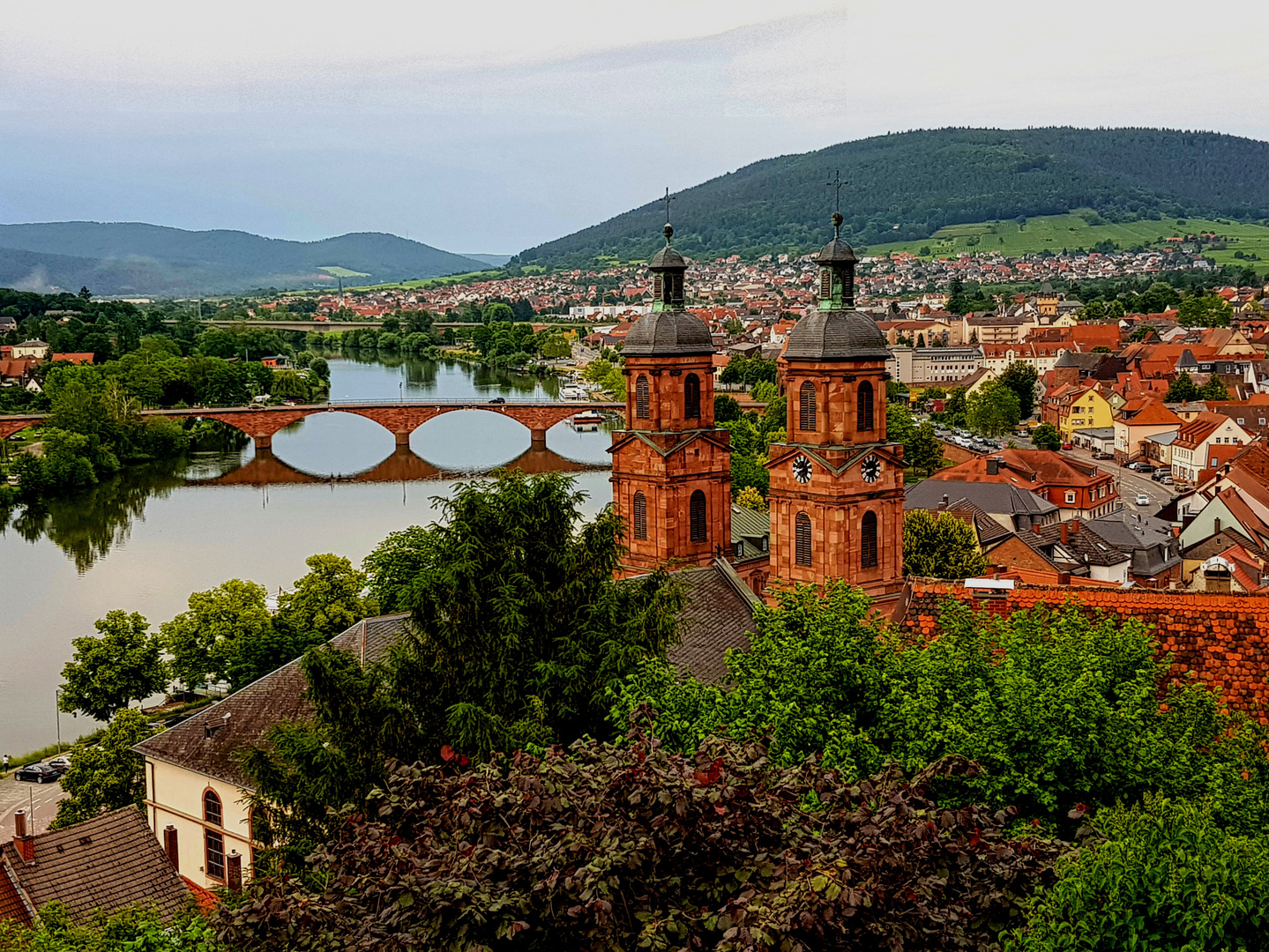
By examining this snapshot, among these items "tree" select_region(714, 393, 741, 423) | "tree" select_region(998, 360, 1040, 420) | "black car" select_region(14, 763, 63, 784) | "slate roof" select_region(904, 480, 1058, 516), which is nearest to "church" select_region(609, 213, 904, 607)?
"black car" select_region(14, 763, 63, 784)

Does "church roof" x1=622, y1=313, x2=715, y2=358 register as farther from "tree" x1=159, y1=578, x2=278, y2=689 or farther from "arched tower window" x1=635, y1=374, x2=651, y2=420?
"tree" x1=159, y1=578, x2=278, y2=689

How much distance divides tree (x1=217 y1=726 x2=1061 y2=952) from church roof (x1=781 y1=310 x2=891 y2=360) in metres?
15.1

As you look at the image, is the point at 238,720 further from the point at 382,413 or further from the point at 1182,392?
the point at 1182,392

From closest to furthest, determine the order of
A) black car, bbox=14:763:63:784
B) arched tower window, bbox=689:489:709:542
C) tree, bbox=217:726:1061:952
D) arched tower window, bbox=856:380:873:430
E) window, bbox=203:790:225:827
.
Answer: tree, bbox=217:726:1061:952 → window, bbox=203:790:225:827 → arched tower window, bbox=856:380:873:430 → black car, bbox=14:763:63:784 → arched tower window, bbox=689:489:709:542

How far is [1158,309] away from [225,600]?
392ft

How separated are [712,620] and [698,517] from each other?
4.88 m

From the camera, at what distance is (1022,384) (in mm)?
86750

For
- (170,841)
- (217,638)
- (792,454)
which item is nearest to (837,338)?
(792,454)

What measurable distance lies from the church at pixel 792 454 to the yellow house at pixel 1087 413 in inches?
2081

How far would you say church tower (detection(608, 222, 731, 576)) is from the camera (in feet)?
83.1

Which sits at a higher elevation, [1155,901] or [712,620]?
[1155,901]

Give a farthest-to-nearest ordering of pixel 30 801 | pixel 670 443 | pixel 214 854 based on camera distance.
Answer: pixel 670 443, pixel 30 801, pixel 214 854

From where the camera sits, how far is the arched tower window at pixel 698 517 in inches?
1018

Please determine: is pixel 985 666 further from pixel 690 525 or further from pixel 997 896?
pixel 690 525
